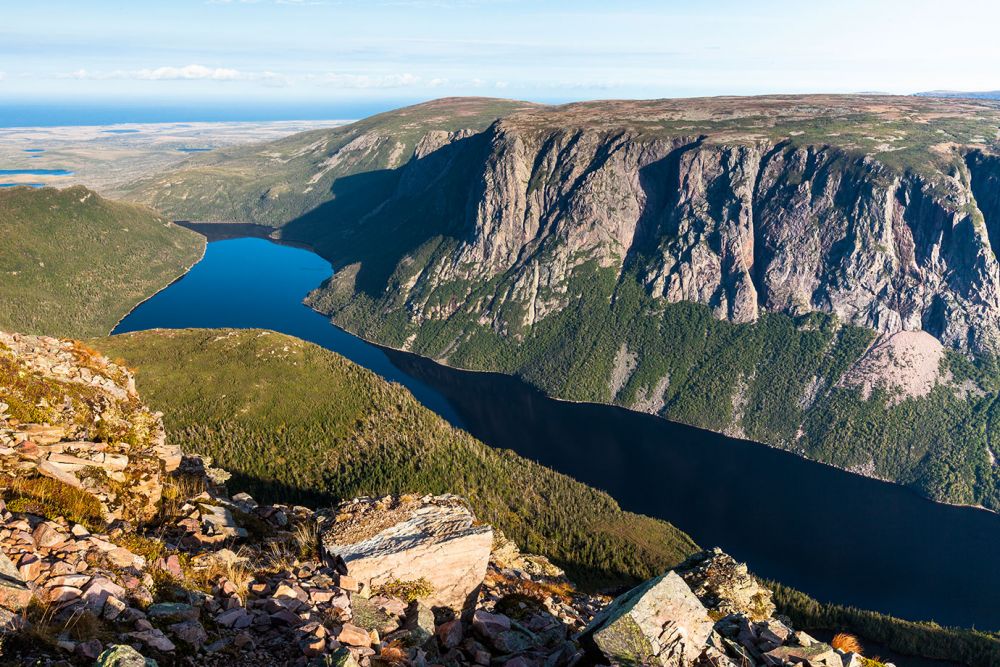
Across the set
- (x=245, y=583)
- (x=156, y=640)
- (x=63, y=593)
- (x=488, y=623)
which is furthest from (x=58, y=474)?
(x=488, y=623)

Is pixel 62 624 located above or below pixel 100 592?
above

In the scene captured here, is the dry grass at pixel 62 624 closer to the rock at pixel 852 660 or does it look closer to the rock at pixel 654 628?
the rock at pixel 654 628

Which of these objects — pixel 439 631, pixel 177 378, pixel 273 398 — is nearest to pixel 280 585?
pixel 439 631

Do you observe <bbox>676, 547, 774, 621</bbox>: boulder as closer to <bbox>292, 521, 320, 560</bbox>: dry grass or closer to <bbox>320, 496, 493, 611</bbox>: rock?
<bbox>320, 496, 493, 611</bbox>: rock

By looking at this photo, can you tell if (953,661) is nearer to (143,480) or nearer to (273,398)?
(143,480)

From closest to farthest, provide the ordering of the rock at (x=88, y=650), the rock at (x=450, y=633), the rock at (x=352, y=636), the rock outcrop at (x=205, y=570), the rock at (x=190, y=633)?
the rock at (x=88, y=650)
the rock outcrop at (x=205, y=570)
the rock at (x=190, y=633)
the rock at (x=352, y=636)
the rock at (x=450, y=633)

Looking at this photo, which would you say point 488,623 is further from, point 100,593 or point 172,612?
point 100,593

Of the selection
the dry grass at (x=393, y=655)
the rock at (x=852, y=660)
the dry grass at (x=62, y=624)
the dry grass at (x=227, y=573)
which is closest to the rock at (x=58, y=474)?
the dry grass at (x=227, y=573)
